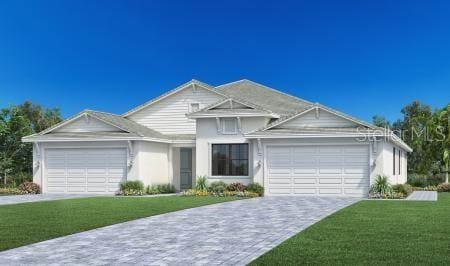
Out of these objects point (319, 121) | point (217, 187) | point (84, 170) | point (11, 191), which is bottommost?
point (11, 191)

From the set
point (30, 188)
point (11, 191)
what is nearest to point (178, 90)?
point (30, 188)

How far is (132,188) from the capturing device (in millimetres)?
26781

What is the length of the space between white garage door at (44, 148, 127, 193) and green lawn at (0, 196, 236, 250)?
7.14 metres

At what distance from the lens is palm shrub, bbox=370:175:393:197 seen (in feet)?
77.0

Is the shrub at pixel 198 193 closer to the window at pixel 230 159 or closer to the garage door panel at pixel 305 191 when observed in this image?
the window at pixel 230 159

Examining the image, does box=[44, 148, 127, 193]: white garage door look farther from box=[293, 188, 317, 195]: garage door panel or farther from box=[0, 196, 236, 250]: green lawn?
box=[293, 188, 317, 195]: garage door panel

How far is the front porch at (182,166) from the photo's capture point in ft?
98.5

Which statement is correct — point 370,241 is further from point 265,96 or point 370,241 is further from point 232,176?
point 265,96

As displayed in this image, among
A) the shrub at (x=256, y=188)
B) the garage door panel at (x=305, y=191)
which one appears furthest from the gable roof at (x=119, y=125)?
the garage door panel at (x=305, y=191)

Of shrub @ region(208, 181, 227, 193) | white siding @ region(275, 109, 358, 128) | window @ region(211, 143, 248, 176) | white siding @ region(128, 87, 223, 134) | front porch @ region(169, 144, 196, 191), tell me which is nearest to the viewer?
white siding @ region(275, 109, 358, 128)

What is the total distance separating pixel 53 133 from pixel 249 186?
1086cm

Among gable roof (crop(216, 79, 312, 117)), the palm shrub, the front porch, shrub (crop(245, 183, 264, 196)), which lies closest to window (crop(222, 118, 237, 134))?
shrub (crop(245, 183, 264, 196))

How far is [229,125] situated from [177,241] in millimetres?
16424

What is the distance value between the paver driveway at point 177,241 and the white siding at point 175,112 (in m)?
14.1
